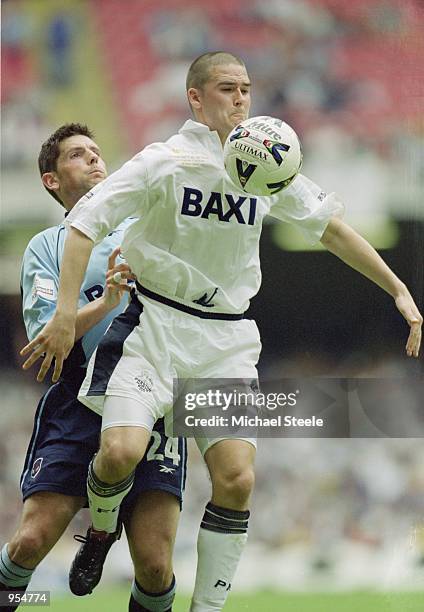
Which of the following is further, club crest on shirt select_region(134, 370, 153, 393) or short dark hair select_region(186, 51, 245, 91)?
short dark hair select_region(186, 51, 245, 91)

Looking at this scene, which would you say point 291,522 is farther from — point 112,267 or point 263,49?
point 263,49

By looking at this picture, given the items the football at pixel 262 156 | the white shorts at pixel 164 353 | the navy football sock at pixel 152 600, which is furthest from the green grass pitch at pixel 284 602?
the football at pixel 262 156


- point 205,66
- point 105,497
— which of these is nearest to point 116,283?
point 105,497

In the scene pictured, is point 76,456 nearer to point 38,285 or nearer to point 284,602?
point 38,285

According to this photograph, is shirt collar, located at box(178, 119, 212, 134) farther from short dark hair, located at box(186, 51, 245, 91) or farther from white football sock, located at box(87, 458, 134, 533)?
white football sock, located at box(87, 458, 134, 533)

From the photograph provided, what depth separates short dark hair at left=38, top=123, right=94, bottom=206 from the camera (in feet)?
14.3

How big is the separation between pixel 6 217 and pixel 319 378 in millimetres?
1523

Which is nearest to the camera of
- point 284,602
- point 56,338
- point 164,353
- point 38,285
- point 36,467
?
point 56,338

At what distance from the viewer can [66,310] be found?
335 cm

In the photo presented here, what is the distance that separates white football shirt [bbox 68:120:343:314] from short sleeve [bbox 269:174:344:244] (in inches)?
6.7

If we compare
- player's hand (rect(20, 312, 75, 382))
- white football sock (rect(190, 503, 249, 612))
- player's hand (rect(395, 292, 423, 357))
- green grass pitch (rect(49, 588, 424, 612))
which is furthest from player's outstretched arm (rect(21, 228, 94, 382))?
Answer: green grass pitch (rect(49, 588, 424, 612))

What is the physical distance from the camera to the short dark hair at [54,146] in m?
4.35

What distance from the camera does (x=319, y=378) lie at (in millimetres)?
4555

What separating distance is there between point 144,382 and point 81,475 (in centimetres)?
51
